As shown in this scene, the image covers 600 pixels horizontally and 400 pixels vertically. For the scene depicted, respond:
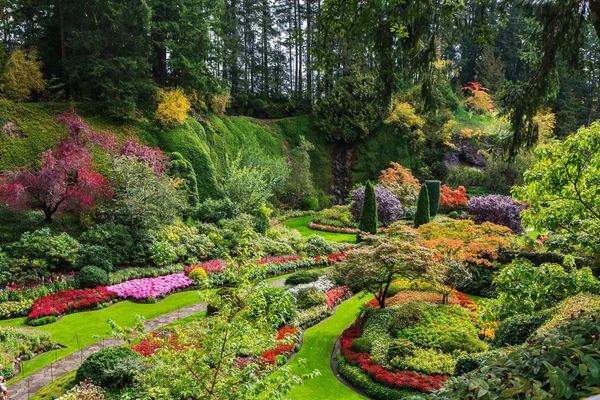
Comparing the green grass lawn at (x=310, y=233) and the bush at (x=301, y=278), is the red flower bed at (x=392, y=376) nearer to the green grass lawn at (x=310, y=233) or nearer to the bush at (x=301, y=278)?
the bush at (x=301, y=278)

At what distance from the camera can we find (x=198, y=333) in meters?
5.65

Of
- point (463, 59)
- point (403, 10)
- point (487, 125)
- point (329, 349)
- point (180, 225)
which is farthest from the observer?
point (463, 59)

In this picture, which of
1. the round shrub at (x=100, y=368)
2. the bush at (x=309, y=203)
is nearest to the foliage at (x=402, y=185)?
the bush at (x=309, y=203)

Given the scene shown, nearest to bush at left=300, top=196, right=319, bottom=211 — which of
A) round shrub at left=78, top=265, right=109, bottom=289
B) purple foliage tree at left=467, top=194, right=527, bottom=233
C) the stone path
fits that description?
purple foliage tree at left=467, top=194, right=527, bottom=233

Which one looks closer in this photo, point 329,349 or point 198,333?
point 198,333

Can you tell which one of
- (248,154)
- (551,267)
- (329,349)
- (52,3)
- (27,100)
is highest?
(52,3)

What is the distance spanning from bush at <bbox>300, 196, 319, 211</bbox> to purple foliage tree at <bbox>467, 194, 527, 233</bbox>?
38.5 ft

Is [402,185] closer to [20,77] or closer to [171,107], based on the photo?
[171,107]

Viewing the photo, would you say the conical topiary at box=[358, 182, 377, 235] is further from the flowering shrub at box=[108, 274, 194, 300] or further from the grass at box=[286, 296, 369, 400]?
the flowering shrub at box=[108, 274, 194, 300]

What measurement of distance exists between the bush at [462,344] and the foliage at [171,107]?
18914 millimetres

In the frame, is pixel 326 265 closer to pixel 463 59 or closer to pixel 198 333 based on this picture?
pixel 198 333

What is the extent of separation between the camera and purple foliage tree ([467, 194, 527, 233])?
22234 millimetres

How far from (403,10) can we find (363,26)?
503mm

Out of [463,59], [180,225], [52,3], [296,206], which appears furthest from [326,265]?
[463,59]
